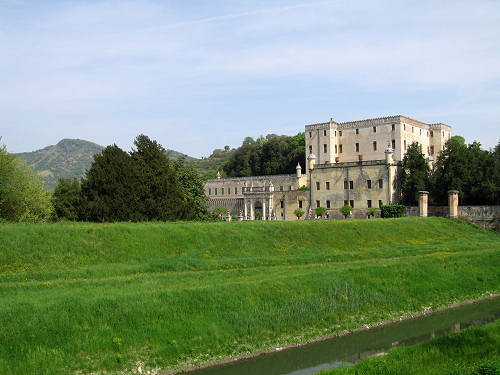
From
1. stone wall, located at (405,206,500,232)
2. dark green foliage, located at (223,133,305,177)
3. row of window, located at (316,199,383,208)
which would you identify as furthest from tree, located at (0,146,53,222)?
dark green foliage, located at (223,133,305,177)

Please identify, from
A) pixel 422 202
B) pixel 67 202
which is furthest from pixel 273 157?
pixel 67 202

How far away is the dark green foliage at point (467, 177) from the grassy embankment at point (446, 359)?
3276 centimetres

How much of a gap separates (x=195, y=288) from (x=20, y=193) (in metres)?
22.3

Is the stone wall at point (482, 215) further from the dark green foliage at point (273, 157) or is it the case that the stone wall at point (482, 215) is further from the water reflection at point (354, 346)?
the dark green foliage at point (273, 157)

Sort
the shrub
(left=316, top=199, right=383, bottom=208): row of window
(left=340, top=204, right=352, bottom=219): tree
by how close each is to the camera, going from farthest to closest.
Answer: (left=316, top=199, right=383, bottom=208): row of window, (left=340, top=204, right=352, bottom=219): tree, the shrub

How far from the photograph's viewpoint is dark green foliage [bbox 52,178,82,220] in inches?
1209

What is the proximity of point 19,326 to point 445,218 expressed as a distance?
122 feet

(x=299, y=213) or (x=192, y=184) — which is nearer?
(x=192, y=184)

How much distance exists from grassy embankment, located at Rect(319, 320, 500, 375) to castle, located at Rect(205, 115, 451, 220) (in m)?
38.0

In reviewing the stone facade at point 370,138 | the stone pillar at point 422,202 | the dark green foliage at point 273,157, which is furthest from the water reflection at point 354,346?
the dark green foliage at point 273,157

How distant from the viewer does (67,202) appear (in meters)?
34.8

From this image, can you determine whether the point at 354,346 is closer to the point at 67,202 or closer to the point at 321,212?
the point at 67,202

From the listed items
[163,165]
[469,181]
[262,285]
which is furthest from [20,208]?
[469,181]

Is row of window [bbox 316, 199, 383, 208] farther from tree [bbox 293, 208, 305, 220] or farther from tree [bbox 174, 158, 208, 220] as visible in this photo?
tree [bbox 174, 158, 208, 220]
